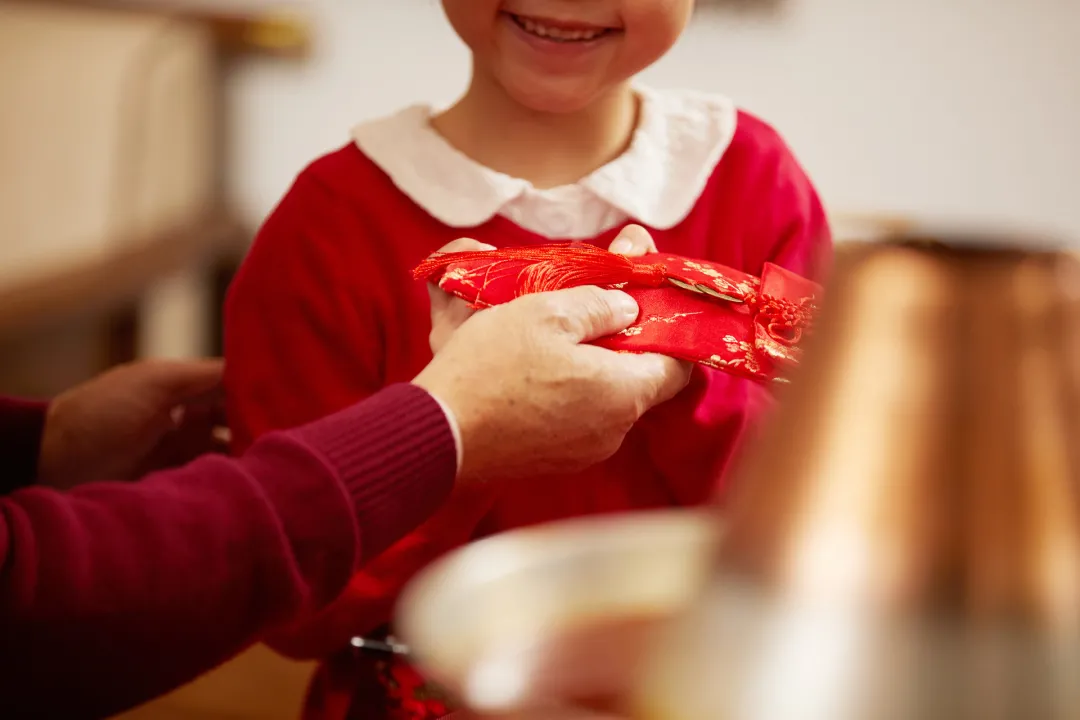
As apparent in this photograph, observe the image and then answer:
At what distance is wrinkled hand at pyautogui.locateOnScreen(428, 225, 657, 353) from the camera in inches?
19.9

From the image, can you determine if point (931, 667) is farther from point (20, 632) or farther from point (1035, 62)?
point (1035, 62)

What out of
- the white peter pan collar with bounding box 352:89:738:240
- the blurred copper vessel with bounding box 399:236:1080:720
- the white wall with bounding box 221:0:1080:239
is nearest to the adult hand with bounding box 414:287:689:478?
the white peter pan collar with bounding box 352:89:738:240

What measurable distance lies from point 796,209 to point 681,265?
156 mm

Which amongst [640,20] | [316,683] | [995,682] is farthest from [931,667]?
[316,683]

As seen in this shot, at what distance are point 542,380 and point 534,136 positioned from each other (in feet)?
0.64

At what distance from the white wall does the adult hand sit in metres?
0.77

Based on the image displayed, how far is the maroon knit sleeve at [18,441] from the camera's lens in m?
0.66

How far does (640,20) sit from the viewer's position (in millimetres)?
517

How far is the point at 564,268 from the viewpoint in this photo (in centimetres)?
49

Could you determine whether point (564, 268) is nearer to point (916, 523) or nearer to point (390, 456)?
point (390, 456)

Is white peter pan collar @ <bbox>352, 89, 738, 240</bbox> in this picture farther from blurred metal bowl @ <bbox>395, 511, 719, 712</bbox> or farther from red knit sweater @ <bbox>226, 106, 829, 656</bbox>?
blurred metal bowl @ <bbox>395, 511, 719, 712</bbox>

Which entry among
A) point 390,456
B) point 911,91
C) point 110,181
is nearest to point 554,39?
point 390,456

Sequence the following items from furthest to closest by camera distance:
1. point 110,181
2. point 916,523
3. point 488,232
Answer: point 110,181, point 488,232, point 916,523

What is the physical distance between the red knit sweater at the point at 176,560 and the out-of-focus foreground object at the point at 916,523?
0.24 metres
